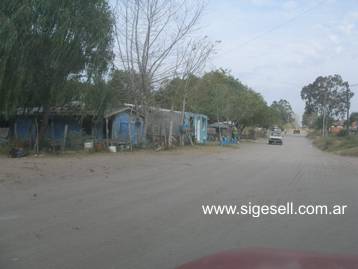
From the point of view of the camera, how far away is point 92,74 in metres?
25.0

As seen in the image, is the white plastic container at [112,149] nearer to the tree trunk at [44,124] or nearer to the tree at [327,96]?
the tree trunk at [44,124]

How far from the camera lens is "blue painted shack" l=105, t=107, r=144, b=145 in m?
31.2

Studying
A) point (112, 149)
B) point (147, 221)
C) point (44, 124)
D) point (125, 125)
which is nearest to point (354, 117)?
point (125, 125)

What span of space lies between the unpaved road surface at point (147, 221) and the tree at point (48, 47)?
8.32 meters

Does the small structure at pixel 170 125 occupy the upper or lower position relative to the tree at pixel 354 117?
lower

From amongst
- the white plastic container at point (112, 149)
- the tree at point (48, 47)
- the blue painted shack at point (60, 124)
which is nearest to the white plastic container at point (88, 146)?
the white plastic container at point (112, 149)

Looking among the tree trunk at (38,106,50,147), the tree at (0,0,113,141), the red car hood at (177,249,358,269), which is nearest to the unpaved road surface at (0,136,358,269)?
the red car hood at (177,249,358,269)

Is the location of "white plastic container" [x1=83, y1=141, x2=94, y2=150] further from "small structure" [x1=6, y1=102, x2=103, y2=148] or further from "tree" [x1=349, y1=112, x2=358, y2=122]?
"tree" [x1=349, y1=112, x2=358, y2=122]

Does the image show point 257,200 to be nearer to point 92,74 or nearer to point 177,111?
point 92,74

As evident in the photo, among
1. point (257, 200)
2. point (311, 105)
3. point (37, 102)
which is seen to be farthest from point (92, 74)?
point (311, 105)

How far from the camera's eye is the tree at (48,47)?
20.4 metres

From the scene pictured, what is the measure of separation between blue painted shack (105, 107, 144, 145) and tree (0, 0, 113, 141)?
21.0ft

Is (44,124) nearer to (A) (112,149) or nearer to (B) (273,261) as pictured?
(A) (112,149)

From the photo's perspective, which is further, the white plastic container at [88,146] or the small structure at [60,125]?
the small structure at [60,125]
